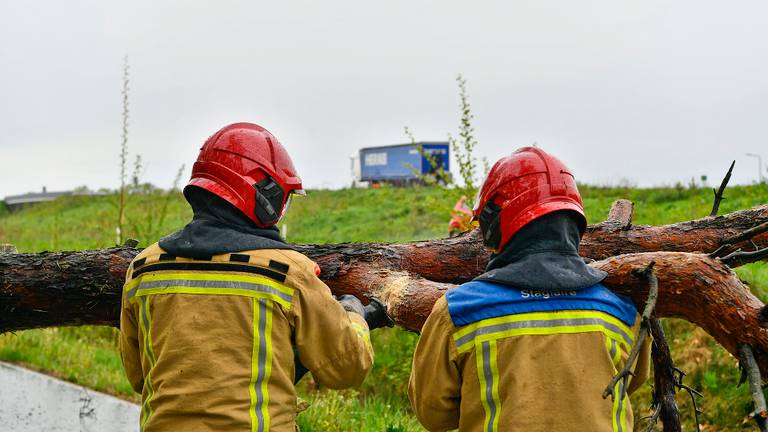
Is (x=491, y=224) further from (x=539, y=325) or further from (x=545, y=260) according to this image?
(x=539, y=325)

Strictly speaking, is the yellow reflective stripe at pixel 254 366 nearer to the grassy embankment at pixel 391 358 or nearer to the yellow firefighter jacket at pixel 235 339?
the yellow firefighter jacket at pixel 235 339

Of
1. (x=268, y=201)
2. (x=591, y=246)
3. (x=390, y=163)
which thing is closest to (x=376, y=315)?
(x=268, y=201)

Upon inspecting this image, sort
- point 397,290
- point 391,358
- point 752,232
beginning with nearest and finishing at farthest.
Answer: point 752,232 → point 397,290 → point 391,358

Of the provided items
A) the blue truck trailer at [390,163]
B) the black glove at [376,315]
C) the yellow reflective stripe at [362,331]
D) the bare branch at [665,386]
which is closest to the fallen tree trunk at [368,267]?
the black glove at [376,315]

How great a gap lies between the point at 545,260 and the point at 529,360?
37 centimetres

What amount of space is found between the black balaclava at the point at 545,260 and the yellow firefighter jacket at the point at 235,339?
68 cm

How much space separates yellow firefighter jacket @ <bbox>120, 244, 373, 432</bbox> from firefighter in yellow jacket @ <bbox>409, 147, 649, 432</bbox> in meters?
0.40

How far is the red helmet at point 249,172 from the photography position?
11.2 ft

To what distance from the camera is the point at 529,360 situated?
276 cm

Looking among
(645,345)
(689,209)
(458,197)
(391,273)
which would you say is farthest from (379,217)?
(645,345)

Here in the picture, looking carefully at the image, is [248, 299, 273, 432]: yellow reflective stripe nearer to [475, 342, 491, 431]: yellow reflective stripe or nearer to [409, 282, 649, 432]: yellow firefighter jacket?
[409, 282, 649, 432]: yellow firefighter jacket

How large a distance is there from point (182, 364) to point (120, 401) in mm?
6069

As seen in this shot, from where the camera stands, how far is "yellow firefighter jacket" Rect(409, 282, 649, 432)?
275 cm

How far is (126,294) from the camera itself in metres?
3.40
